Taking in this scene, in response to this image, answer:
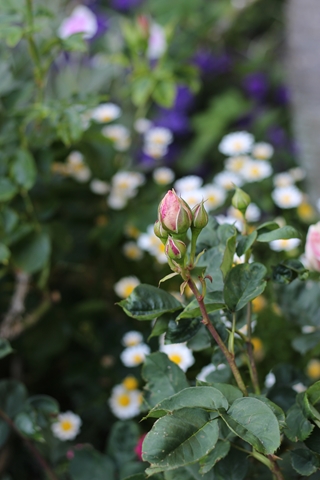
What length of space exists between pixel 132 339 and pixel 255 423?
0.61 meters

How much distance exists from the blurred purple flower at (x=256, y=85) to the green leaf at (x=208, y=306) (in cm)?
164

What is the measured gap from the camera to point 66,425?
2.93 ft

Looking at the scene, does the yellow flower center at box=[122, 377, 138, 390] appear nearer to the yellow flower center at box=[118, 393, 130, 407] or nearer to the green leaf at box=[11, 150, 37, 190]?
the yellow flower center at box=[118, 393, 130, 407]

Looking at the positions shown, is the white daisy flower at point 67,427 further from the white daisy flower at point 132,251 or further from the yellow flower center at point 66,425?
the white daisy flower at point 132,251

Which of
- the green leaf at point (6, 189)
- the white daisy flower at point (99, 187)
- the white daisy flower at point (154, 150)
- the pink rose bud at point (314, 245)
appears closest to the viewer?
the pink rose bud at point (314, 245)

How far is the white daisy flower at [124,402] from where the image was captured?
913mm

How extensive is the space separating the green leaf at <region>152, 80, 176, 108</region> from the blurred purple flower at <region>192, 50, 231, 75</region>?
0.99 meters

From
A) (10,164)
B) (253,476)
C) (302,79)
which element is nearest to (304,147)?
(302,79)

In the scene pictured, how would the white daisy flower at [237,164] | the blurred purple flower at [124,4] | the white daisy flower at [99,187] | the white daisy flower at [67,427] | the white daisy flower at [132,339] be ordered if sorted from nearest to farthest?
the white daisy flower at [67,427] < the white daisy flower at [132,339] < the white daisy flower at [99,187] < the white daisy flower at [237,164] < the blurred purple flower at [124,4]

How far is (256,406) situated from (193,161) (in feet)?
4.63

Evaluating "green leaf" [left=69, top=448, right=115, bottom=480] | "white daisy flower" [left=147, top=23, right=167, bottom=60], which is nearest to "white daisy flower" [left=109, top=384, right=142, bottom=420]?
"green leaf" [left=69, top=448, right=115, bottom=480]

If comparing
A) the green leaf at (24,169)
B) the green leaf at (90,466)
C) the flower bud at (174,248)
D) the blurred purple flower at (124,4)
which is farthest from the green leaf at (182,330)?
the blurred purple flower at (124,4)

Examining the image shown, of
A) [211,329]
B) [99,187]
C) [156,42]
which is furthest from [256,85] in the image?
[211,329]

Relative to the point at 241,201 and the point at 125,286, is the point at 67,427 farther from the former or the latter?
the point at 241,201
